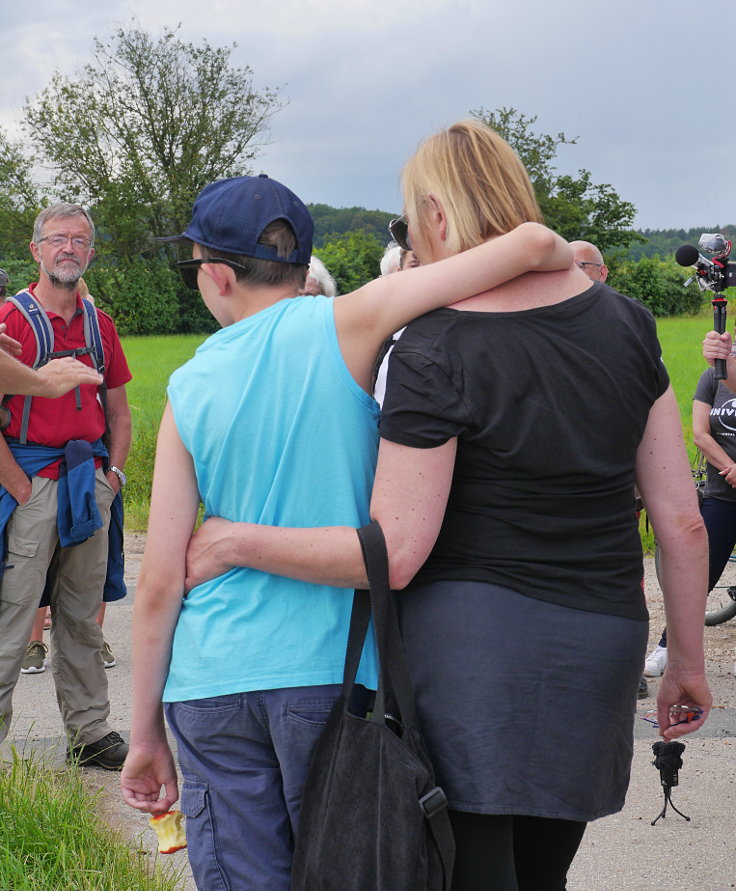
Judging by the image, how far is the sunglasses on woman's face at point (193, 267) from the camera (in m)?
1.88

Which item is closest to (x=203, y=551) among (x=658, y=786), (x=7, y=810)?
(x=7, y=810)

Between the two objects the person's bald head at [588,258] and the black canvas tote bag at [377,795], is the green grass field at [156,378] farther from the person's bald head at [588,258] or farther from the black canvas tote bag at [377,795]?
the black canvas tote bag at [377,795]

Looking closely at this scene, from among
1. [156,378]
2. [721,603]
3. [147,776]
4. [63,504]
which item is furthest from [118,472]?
[156,378]

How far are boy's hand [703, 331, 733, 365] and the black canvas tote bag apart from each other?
3.68 m

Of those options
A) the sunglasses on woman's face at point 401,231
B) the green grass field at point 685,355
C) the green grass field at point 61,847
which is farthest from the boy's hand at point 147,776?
the green grass field at point 685,355

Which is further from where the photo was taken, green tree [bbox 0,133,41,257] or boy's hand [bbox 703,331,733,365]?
green tree [bbox 0,133,41,257]

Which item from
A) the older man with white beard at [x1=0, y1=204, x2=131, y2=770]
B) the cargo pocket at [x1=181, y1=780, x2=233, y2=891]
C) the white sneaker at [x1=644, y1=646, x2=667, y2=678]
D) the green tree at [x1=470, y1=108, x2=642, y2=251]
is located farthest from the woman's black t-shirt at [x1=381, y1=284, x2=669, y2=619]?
the green tree at [x1=470, y1=108, x2=642, y2=251]

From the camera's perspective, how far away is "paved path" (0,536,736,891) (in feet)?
10.6

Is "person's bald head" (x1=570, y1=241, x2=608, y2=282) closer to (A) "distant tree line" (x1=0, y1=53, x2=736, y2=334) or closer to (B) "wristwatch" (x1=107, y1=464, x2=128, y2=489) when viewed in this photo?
(B) "wristwatch" (x1=107, y1=464, x2=128, y2=489)

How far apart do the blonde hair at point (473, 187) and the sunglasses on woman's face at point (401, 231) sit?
140 millimetres

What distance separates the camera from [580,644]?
1743 millimetres

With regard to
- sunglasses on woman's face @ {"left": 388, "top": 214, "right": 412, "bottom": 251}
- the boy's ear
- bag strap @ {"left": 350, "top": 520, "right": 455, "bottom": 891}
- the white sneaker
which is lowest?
the white sneaker

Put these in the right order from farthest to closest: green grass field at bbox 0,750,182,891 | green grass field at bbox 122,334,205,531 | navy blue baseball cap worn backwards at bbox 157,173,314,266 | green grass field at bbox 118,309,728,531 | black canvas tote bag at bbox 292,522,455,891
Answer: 1. green grass field at bbox 118,309,728,531
2. green grass field at bbox 122,334,205,531
3. green grass field at bbox 0,750,182,891
4. navy blue baseball cap worn backwards at bbox 157,173,314,266
5. black canvas tote bag at bbox 292,522,455,891

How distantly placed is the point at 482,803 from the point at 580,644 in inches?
12.4
